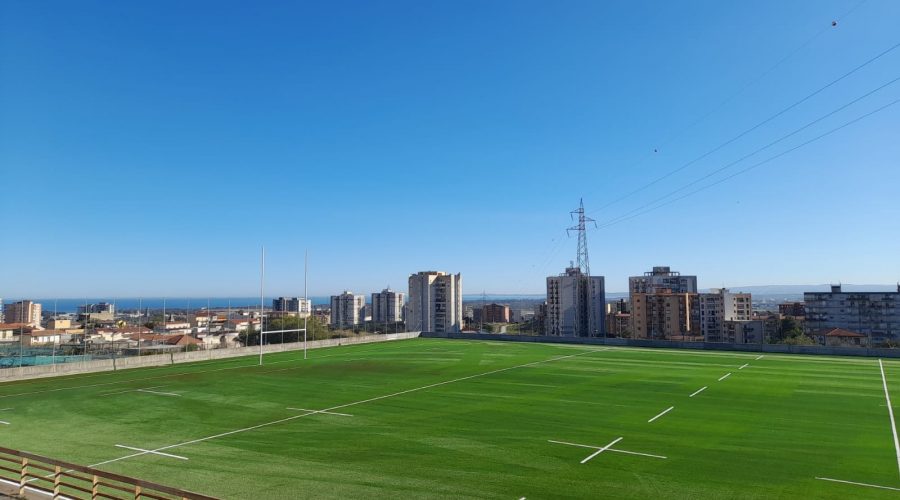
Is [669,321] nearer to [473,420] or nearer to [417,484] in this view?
[473,420]

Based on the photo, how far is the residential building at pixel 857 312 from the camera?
4459 inches

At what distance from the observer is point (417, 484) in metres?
12.9

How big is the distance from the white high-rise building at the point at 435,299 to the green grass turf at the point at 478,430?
90106 mm

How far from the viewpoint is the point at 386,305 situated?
574ft

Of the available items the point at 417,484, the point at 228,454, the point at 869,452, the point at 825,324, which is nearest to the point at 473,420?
the point at 417,484

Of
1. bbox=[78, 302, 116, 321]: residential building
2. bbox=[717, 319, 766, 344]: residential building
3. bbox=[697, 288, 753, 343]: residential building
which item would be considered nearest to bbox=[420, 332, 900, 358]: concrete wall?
bbox=[78, 302, 116, 321]: residential building

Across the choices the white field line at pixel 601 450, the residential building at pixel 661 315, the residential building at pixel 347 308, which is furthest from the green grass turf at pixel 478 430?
the residential building at pixel 347 308

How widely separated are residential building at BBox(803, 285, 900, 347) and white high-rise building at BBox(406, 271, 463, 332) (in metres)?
79.2

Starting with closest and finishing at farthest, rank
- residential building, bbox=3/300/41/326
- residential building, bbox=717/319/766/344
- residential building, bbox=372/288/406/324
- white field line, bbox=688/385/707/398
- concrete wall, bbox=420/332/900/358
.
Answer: white field line, bbox=688/385/707/398, concrete wall, bbox=420/332/900/358, residential building, bbox=3/300/41/326, residential building, bbox=717/319/766/344, residential building, bbox=372/288/406/324

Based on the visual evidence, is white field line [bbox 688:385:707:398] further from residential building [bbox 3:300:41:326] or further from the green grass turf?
residential building [bbox 3:300:41:326]

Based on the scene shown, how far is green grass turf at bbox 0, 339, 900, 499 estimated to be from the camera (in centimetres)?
1303

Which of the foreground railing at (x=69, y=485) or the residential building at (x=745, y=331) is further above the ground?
the foreground railing at (x=69, y=485)

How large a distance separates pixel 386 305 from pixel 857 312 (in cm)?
13040

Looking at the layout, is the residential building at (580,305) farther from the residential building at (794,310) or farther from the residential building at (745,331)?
the residential building at (794,310)
